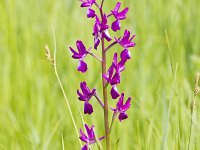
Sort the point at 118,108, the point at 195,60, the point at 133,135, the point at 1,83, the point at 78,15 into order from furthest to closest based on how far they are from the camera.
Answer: the point at 78,15, the point at 1,83, the point at 195,60, the point at 133,135, the point at 118,108

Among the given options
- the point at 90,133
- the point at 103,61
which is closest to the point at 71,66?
the point at 90,133

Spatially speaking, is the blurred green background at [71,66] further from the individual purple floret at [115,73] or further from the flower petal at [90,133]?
the individual purple floret at [115,73]

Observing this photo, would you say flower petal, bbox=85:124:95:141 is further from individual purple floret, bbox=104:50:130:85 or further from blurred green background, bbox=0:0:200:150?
blurred green background, bbox=0:0:200:150

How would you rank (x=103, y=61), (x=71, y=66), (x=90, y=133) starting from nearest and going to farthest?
1. (x=103, y=61)
2. (x=90, y=133)
3. (x=71, y=66)

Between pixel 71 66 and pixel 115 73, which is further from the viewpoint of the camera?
pixel 71 66

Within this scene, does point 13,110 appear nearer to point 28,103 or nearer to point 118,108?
point 28,103

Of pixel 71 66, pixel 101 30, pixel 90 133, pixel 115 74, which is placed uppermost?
pixel 101 30

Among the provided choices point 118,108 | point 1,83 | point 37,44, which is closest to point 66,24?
point 37,44

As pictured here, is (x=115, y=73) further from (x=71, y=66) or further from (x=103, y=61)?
(x=71, y=66)

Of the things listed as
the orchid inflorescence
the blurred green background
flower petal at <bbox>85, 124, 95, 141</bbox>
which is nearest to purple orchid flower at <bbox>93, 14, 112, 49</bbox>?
the orchid inflorescence
